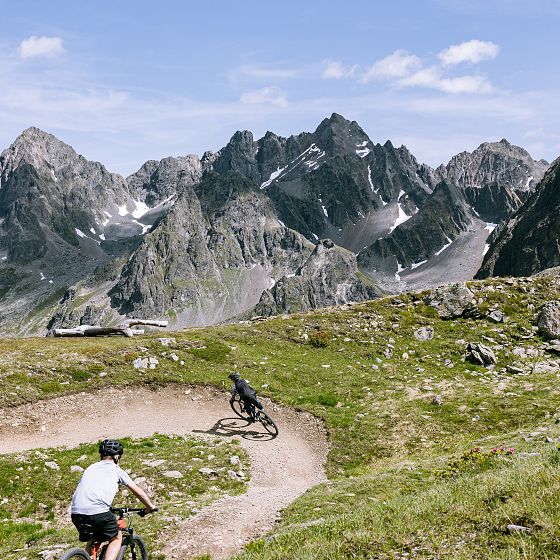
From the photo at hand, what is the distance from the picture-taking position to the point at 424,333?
36.8 m

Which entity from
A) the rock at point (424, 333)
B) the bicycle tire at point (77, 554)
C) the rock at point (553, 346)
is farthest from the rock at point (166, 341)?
the rock at point (553, 346)

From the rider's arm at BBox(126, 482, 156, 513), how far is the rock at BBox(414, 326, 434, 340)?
95.6 feet

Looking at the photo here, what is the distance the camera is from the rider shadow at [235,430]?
2442cm

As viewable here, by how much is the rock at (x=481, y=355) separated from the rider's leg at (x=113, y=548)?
2776cm

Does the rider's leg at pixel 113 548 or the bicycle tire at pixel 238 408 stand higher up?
the rider's leg at pixel 113 548

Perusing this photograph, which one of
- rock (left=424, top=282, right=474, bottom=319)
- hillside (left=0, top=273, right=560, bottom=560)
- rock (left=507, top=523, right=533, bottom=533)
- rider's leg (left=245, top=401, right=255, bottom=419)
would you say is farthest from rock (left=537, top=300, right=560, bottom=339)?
rock (left=507, top=523, right=533, bottom=533)

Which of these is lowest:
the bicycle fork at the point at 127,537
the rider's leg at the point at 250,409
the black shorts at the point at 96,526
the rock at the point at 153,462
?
the rock at the point at 153,462

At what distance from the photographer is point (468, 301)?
40.0 metres

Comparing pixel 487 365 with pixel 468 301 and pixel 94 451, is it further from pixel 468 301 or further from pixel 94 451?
pixel 94 451

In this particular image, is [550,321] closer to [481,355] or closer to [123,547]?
[481,355]

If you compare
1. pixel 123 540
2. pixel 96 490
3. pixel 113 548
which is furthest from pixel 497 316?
pixel 96 490

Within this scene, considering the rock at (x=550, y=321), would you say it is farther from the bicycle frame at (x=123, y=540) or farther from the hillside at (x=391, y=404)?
the bicycle frame at (x=123, y=540)

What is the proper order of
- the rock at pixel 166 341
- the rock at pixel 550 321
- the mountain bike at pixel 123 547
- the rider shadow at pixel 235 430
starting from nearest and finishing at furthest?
the mountain bike at pixel 123 547 → the rider shadow at pixel 235 430 → the rock at pixel 166 341 → the rock at pixel 550 321

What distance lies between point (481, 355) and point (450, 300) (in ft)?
28.3
